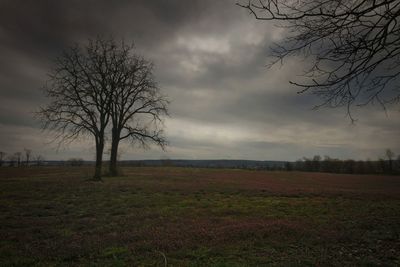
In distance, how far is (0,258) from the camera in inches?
304

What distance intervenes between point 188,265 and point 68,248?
150 inches

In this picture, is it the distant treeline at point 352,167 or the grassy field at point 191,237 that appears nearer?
the grassy field at point 191,237

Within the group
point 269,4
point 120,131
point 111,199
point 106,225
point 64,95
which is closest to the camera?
point 269,4

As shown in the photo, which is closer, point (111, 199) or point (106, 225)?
point (106, 225)

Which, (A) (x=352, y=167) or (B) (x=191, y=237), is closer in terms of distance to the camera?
(B) (x=191, y=237)

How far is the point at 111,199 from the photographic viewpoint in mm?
19125

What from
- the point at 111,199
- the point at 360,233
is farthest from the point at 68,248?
the point at 111,199

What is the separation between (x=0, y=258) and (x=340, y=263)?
844 cm

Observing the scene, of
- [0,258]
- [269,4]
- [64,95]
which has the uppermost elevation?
[64,95]

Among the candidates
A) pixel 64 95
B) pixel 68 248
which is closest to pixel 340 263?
pixel 68 248

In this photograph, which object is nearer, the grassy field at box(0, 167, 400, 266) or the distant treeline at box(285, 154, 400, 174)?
the grassy field at box(0, 167, 400, 266)

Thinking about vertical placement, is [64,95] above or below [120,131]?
above

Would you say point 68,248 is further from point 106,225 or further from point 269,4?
point 269,4

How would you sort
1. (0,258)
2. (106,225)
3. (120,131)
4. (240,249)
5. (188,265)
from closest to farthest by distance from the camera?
1. (188,265)
2. (0,258)
3. (240,249)
4. (106,225)
5. (120,131)
